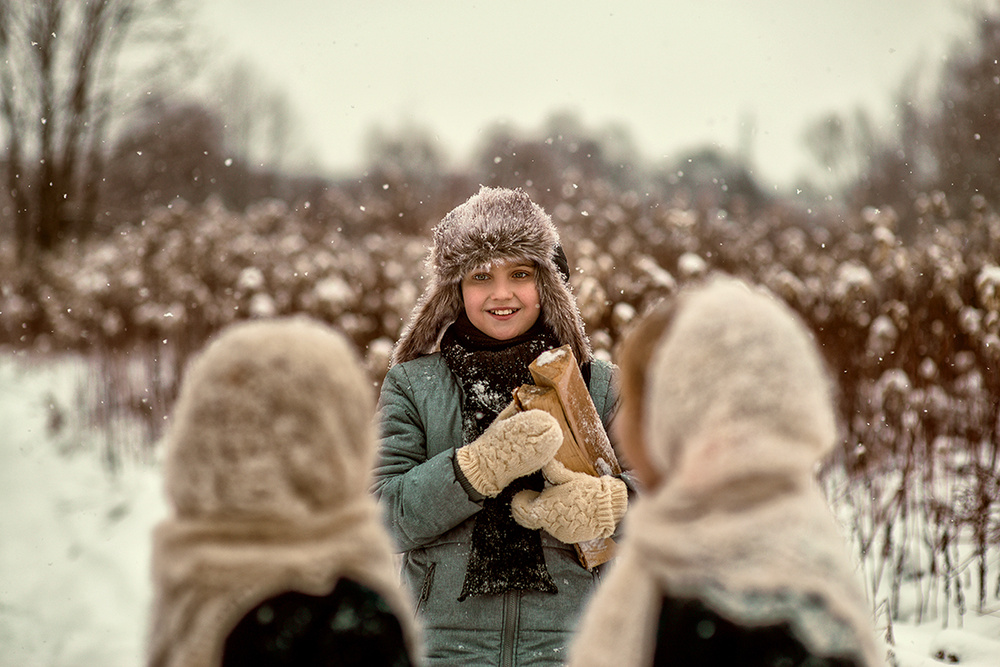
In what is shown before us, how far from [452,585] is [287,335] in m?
1.11

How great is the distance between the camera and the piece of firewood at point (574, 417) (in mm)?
1832

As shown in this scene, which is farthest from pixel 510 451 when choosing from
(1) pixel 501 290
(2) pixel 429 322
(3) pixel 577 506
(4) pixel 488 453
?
(2) pixel 429 322

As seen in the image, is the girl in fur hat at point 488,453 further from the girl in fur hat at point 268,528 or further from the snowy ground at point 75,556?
the snowy ground at point 75,556

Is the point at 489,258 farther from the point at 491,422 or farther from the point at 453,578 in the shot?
the point at 453,578

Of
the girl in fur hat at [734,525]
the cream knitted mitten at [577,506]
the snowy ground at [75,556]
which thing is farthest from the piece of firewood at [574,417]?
the snowy ground at [75,556]

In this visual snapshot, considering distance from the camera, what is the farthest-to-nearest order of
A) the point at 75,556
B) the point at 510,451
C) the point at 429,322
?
the point at 75,556 < the point at 429,322 < the point at 510,451

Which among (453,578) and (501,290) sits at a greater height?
(501,290)

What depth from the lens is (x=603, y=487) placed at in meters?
1.78

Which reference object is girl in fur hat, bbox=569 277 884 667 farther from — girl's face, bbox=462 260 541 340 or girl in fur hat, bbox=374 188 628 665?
girl's face, bbox=462 260 541 340

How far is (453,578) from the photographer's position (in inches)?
74.0

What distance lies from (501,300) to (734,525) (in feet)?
4.43

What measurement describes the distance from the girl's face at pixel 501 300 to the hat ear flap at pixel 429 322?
3.8 inches

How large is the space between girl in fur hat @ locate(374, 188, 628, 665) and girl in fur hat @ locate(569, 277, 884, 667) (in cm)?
76

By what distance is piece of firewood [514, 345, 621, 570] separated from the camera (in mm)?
1832
